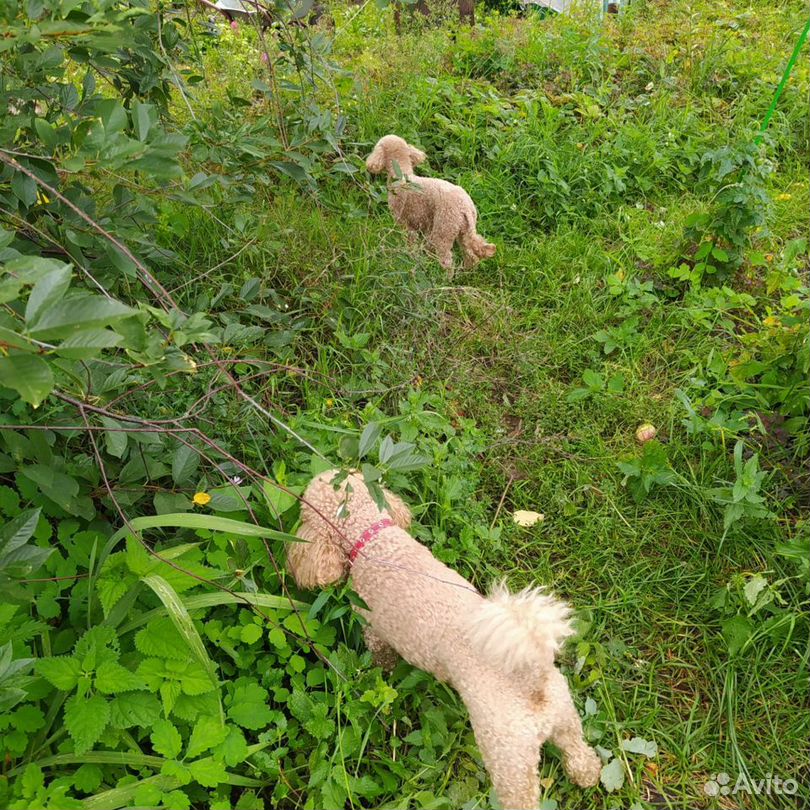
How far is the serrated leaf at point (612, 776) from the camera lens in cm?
185

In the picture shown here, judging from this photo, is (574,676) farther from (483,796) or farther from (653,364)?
(653,364)

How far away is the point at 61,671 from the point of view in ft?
5.24

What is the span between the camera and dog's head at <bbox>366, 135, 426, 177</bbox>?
3201 mm

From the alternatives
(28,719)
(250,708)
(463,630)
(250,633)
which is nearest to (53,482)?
(28,719)

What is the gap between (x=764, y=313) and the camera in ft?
10.2

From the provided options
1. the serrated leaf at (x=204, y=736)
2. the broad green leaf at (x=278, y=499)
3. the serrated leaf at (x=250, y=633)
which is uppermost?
the broad green leaf at (x=278, y=499)

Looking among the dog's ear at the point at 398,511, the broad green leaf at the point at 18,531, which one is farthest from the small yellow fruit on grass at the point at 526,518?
the broad green leaf at the point at 18,531

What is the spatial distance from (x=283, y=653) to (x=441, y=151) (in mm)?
3063

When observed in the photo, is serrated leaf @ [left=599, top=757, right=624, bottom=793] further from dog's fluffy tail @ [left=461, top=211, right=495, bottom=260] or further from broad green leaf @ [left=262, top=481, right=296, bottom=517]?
dog's fluffy tail @ [left=461, top=211, right=495, bottom=260]

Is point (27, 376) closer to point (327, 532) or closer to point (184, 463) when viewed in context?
point (184, 463)

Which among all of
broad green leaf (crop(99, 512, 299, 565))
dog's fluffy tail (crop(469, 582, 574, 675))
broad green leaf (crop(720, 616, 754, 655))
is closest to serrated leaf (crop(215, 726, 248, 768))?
broad green leaf (crop(99, 512, 299, 565))

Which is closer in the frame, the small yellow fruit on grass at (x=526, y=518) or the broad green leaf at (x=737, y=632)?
the broad green leaf at (x=737, y=632)

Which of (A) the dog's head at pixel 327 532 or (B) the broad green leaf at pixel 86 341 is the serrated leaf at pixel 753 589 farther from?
(B) the broad green leaf at pixel 86 341

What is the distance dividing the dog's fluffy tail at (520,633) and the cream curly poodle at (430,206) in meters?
1.97
